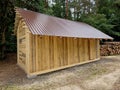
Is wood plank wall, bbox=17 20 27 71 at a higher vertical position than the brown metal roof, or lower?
lower

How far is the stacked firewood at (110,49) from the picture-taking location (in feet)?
49.1

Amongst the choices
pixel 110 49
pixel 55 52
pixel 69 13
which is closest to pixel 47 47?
pixel 55 52

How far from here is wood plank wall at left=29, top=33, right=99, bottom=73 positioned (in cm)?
744

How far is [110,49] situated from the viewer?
593 inches

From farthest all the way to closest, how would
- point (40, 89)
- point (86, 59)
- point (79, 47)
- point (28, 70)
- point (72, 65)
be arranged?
point (86, 59), point (79, 47), point (72, 65), point (28, 70), point (40, 89)

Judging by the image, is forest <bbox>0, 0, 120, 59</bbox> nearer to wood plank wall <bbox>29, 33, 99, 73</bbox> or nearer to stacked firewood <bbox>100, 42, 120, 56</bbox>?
stacked firewood <bbox>100, 42, 120, 56</bbox>

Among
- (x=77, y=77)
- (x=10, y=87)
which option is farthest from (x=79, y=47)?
(x=10, y=87)

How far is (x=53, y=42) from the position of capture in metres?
8.33

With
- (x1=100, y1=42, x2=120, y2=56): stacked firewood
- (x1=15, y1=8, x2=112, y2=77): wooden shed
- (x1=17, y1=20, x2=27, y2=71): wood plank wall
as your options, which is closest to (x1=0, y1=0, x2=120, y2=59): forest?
(x1=100, y1=42, x2=120, y2=56): stacked firewood

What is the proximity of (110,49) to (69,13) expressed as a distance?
9.61 meters

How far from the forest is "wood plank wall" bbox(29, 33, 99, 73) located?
6.28 metres

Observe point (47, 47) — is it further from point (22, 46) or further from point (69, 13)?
point (69, 13)

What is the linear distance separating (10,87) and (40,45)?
261 centimetres

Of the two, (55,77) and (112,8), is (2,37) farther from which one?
(112,8)
